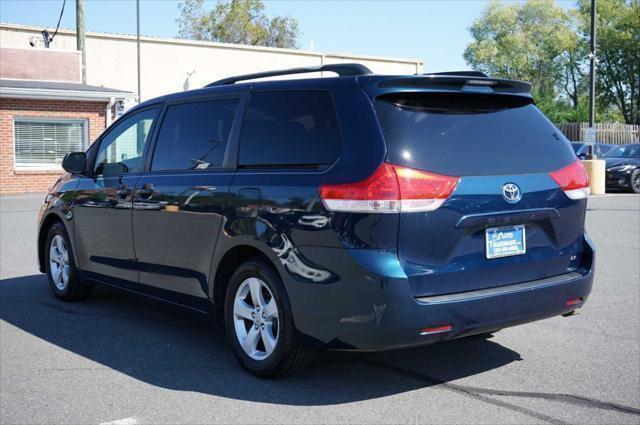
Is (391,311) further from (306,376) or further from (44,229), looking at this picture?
(44,229)

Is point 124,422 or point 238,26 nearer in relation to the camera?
point 124,422

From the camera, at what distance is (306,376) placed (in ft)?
16.7

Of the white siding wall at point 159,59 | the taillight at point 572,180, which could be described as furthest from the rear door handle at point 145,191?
the white siding wall at point 159,59

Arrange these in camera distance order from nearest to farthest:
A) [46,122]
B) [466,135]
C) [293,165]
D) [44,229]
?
1. [466,135]
2. [293,165]
3. [44,229]
4. [46,122]

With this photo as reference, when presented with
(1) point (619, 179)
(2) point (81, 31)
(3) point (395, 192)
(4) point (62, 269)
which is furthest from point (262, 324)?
(2) point (81, 31)

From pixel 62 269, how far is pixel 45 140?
19159 millimetres

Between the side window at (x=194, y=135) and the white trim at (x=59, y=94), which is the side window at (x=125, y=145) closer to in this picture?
the side window at (x=194, y=135)

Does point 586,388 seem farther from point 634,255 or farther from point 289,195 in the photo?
point 634,255

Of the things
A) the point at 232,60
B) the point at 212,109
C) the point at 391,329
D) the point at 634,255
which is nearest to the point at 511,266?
the point at 391,329

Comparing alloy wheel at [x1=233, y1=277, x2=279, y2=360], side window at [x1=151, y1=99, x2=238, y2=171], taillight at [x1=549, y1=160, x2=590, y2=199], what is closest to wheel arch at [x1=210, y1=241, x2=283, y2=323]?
alloy wheel at [x1=233, y1=277, x2=279, y2=360]

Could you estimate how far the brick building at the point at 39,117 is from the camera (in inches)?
960

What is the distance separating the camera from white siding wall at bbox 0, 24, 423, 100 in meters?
36.4

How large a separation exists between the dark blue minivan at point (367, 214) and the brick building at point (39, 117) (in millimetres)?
20384

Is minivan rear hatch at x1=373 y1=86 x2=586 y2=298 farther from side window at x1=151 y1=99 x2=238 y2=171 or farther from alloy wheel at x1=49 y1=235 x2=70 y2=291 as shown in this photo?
alloy wheel at x1=49 y1=235 x2=70 y2=291
